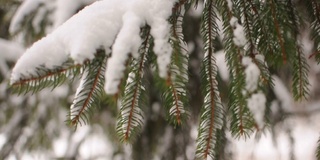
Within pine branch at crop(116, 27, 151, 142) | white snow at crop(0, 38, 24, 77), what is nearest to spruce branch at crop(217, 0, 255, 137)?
pine branch at crop(116, 27, 151, 142)

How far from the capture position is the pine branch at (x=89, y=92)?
111cm

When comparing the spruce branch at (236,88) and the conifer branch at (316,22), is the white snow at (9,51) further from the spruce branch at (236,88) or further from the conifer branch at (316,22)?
the conifer branch at (316,22)

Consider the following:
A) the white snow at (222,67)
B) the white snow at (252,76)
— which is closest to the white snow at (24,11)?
the white snow at (222,67)

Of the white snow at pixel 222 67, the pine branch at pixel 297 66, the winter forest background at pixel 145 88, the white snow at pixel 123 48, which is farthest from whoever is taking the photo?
the white snow at pixel 222 67

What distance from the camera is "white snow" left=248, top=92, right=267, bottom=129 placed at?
102cm

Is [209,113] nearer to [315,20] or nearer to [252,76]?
[252,76]

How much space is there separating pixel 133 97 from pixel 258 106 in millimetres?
329

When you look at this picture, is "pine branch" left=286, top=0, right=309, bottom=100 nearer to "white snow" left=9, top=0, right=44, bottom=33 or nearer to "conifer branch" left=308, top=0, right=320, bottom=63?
"conifer branch" left=308, top=0, right=320, bottom=63

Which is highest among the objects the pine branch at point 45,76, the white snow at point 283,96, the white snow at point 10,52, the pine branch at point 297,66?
the white snow at point 10,52

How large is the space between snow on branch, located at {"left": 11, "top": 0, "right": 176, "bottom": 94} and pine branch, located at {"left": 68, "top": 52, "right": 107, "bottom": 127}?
58 millimetres

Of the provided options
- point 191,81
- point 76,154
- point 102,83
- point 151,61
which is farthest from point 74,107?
point 76,154

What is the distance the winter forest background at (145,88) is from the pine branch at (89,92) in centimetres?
2

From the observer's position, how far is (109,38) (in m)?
1.09

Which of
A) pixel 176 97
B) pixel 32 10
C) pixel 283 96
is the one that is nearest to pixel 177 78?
pixel 176 97
